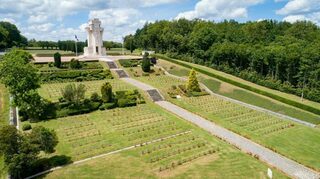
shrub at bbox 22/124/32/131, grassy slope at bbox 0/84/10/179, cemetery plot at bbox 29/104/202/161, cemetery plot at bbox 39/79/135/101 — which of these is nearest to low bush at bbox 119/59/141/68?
cemetery plot at bbox 39/79/135/101

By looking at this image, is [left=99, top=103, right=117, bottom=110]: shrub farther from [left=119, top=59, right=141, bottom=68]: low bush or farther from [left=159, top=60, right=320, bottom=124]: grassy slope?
[left=119, top=59, right=141, bottom=68]: low bush

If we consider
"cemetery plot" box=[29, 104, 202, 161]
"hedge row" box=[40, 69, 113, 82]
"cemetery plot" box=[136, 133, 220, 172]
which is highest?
"hedge row" box=[40, 69, 113, 82]

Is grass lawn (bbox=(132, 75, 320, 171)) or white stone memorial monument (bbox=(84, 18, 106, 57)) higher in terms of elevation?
white stone memorial monument (bbox=(84, 18, 106, 57))

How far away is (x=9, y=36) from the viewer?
100688 millimetres

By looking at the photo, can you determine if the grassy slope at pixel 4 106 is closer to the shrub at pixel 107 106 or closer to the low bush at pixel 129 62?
the shrub at pixel 107 106

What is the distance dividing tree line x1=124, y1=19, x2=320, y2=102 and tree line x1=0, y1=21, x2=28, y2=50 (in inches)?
1646

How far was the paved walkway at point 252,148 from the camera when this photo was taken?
891 inches

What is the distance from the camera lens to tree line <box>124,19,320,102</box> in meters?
45.0

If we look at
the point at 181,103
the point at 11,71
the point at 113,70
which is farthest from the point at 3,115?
the point at 113,70

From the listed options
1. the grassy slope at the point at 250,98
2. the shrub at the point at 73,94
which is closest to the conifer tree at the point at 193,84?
the grassy slope at the point at 250,98

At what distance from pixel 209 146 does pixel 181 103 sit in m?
14.4

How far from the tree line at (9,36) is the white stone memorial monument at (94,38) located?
32.5 m

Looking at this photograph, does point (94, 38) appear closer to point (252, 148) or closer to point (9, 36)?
point (9, 36)

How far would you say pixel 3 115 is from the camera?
34.2 m
